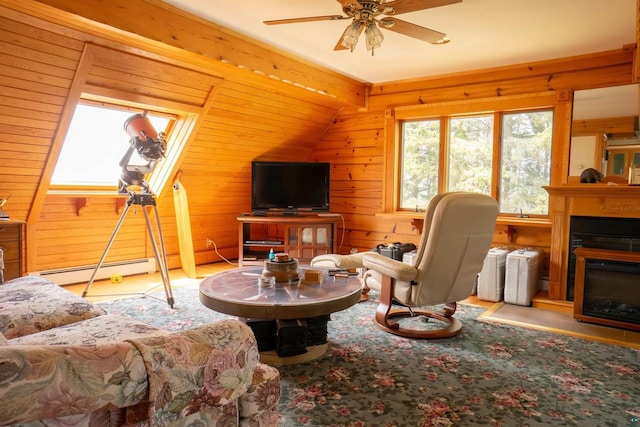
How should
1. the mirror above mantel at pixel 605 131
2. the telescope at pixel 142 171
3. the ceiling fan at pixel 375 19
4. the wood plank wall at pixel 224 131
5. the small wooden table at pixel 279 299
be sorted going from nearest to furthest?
the small wooden table at pixel 279 299, the ceiling fan at pixel 375 19, the wood plank wall at pixel 224 131, the telescope at pixel 142 171, the mirror above mantel at pixel 605 131

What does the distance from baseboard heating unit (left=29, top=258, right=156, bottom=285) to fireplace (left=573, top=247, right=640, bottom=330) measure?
435 centimetres

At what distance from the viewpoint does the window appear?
4.57 m

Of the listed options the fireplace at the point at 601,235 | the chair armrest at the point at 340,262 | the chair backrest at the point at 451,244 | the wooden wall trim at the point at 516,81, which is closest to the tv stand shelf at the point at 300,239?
the chair armrest at the point at 340,262

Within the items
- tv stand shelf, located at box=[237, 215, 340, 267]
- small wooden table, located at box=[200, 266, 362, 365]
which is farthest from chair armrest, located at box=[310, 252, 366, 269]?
tv stand shelf, located at box=[237, 215, 340, 267]

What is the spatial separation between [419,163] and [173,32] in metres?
3.28

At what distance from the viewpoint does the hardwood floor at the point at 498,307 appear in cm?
320

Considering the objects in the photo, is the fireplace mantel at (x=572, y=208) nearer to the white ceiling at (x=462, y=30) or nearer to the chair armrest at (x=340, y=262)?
the white ceiling at (x=462, y=30)

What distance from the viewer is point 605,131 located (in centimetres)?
400

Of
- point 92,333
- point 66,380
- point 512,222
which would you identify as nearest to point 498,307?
point 512,222

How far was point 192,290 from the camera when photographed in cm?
434

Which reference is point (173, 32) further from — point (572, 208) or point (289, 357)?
point (572, 208)

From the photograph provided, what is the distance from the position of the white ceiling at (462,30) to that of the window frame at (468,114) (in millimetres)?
402

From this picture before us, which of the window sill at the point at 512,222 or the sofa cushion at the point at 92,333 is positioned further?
the window sill at the point at 512,222

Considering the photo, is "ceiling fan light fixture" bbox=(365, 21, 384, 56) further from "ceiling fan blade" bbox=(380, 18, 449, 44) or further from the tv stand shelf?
the tv stand shelf
